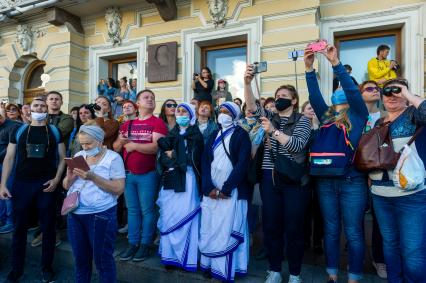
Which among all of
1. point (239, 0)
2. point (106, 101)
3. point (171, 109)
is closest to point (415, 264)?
point (171, 109)

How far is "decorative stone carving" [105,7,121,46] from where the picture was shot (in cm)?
816

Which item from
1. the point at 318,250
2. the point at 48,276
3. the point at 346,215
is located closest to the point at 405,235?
the point at 346,215

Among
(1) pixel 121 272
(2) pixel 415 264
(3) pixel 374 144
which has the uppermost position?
(3) pixel 374 144

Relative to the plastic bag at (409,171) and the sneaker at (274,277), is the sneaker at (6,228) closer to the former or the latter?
the sneaker at (274,277)

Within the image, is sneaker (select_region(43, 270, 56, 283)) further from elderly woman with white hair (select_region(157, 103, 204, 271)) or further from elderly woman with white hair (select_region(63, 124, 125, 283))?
elderly woman with white hair (select_region(157, 103, 204, 271))

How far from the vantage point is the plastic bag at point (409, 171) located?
7.14 ft

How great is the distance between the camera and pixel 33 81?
32.2ft

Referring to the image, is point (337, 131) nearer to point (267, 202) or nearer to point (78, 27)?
point (267, 202)

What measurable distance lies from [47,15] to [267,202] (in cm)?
847

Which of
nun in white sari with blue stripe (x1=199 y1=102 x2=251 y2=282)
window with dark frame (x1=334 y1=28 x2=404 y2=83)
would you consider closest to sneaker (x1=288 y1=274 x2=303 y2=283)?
nun in white sari with blue stripe (x1=199 y1=102 x2=251 y2=282)

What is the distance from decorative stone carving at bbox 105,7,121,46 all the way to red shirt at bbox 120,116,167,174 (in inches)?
218

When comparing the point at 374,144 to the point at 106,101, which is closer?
the point at 374,144

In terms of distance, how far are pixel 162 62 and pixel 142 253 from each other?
5.35 m

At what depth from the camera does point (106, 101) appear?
4.17 m
